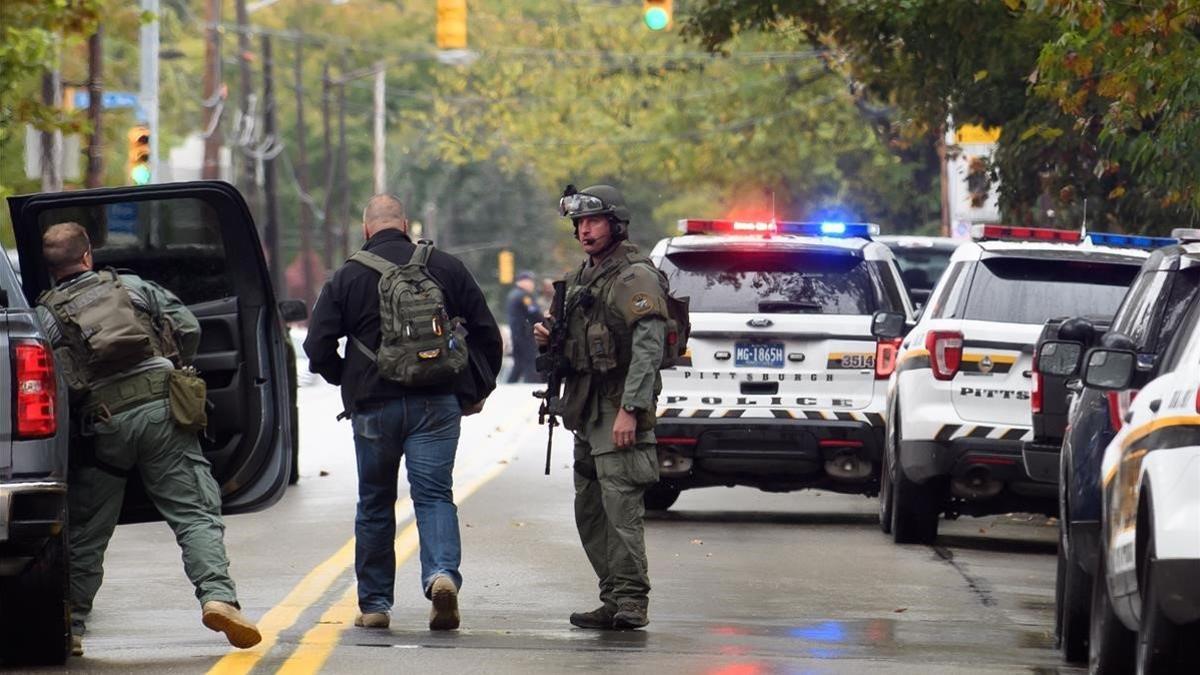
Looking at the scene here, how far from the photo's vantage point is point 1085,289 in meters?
14.0

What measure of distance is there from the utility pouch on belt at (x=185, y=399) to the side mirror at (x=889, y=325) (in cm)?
565

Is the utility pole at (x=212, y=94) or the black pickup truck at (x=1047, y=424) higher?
the utility pole at (x=212, y=94)

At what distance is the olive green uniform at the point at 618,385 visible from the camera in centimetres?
1041

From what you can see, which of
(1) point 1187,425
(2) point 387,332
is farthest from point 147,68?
(1) point 1187,425

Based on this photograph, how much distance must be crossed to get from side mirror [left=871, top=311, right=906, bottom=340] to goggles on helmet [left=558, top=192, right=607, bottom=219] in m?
4.35

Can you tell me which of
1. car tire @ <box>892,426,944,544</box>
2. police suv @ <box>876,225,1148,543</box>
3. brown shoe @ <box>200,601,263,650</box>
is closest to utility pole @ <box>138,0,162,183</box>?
car tire @ <box>892,426,944,544</box>

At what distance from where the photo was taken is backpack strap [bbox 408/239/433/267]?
10359 millimetres

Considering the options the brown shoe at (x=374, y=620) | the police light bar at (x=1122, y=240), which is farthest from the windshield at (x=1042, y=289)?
the brown shoe at (x=374, y=620)

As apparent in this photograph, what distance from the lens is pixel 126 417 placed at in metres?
9.68

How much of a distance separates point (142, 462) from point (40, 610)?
847mm

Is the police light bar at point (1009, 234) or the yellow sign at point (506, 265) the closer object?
the police light bar at point (1009, 234)

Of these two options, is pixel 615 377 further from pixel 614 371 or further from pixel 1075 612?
pixel 1075 612

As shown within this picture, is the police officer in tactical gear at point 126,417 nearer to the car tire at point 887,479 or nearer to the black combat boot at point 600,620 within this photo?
the black combat boot at point 600,620

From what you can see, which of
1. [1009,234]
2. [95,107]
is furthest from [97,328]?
[95,107]
